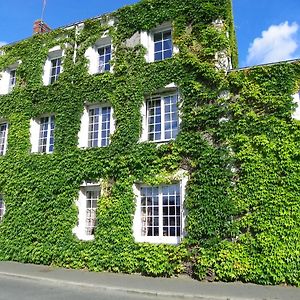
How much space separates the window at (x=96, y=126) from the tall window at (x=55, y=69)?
3002 mm

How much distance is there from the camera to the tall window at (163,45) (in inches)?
537

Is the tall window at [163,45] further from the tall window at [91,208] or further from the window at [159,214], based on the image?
the tall window at [91,208]

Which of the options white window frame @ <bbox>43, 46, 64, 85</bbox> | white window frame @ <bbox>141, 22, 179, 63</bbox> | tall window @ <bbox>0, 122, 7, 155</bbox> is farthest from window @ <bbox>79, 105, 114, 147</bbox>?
tall window @ <bbox>0, 122, 7, 155</bbox>

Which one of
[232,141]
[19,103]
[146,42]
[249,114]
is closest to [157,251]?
[232,141]

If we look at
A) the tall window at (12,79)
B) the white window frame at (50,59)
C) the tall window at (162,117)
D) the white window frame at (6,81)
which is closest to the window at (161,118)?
the tall window at (162,117)

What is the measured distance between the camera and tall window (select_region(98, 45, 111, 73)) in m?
14.8

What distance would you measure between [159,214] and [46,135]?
6916mm

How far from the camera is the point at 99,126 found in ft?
45.8

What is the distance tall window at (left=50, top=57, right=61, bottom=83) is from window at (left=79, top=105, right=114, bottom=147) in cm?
300

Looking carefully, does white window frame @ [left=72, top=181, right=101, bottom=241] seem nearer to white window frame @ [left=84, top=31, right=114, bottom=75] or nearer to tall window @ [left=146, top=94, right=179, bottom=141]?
tall window @ [left=146, top=94, right=179, bottom=141]

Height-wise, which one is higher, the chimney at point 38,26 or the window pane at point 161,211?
the chimney at point 38,26

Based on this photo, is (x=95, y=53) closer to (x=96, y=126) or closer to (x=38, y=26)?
(x=96, y=126)

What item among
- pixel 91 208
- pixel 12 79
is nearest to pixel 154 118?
pixel 91 208

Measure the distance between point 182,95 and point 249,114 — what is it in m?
2.65
